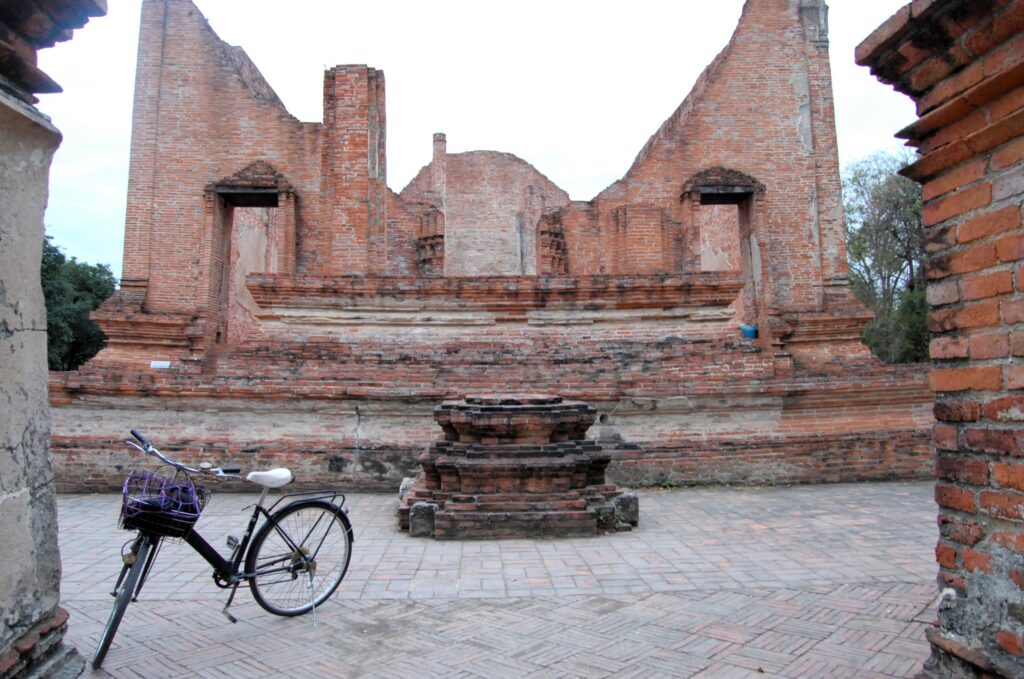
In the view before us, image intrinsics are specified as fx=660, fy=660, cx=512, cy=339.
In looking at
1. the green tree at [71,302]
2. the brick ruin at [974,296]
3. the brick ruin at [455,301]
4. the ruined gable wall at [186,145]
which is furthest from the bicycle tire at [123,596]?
the green tree at [71,302]

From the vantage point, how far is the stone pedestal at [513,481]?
5207mm

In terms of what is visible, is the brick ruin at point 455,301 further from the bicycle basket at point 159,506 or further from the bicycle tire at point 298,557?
the bicycle basket at point 159,506

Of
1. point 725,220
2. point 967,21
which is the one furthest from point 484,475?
point 725,220

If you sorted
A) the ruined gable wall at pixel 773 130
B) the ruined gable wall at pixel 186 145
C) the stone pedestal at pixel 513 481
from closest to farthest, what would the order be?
the stone pedestal at pixel 513 481, the ruined gable wall at pixel 186 145, the ruined gable wall at pixel 773 130

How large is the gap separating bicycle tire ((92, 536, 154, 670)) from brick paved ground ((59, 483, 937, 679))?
9 centimetres

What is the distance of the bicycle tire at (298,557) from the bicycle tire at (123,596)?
52 cm

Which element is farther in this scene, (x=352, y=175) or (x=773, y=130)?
(x=773, y=130)

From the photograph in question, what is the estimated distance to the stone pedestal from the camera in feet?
17.1

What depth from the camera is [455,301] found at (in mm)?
8336

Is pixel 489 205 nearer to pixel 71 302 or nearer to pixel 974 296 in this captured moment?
pixel 71 302

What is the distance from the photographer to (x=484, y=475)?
17.6 ft

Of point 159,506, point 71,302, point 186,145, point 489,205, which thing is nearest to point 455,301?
point 159,506

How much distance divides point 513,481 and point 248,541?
7.58ft

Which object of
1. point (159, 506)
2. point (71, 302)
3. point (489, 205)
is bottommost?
point (159, 506)
